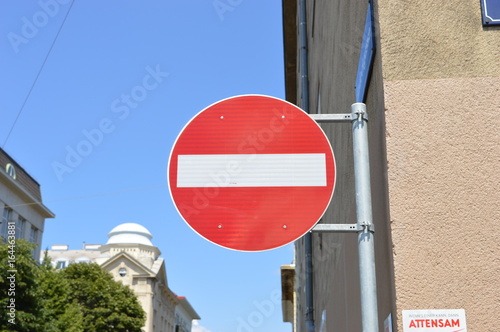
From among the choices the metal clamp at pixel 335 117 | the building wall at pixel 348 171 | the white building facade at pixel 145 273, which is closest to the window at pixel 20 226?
the white building facade at pixel 145 273

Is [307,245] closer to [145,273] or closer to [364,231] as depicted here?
[364,231]

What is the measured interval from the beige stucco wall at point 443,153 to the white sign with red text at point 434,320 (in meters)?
0.03

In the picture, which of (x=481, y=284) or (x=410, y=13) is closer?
(x=481, y=284)

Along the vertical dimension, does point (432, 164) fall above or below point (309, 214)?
above

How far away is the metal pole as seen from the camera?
8.61 ft

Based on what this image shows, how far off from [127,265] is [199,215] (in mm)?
74696

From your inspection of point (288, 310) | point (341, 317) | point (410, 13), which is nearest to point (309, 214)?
point (410, 13)

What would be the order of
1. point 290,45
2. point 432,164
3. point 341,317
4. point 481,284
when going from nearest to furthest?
point 481,284 → point 432,164 → point 341,317 → point 290,45

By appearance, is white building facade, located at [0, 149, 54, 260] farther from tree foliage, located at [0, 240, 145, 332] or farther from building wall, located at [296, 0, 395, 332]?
building wall, located at [296, 0, 395, 332]

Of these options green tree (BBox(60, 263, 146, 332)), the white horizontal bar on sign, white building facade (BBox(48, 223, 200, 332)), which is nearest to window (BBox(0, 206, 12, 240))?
green tree (BBox(60, 263, 146, 332))

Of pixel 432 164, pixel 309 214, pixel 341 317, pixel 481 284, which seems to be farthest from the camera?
pixel 341 317

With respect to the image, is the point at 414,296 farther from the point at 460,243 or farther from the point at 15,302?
the point at 15,302

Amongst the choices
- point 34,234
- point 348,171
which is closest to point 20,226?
point 34,234

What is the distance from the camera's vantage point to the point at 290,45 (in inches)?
859
